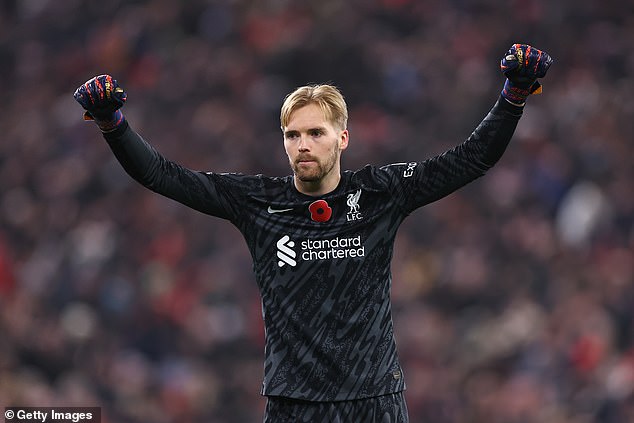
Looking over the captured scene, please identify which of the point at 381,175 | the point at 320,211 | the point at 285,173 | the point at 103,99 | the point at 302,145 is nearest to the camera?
the point at 103,99

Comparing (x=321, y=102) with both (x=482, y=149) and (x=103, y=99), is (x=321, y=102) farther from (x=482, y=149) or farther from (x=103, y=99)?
(x=103, y=99)

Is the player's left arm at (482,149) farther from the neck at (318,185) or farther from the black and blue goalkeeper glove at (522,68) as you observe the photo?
the neck at (318,185)

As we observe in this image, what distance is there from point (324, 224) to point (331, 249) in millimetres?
111

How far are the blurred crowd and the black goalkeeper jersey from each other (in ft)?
15.4

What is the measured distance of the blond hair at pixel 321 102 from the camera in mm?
4805

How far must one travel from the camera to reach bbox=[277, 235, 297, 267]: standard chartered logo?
4.79 m

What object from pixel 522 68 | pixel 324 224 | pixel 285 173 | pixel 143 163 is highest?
pixel 285 173

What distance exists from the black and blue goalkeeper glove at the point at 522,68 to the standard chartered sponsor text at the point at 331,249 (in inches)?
31.1

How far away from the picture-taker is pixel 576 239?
34.5 ft

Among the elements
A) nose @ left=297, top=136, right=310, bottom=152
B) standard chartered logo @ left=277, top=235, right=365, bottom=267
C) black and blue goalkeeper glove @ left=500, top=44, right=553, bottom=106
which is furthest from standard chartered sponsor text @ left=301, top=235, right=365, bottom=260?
black and blue goalkeeper glove @ left=500, top=44, right=553, bottom=106

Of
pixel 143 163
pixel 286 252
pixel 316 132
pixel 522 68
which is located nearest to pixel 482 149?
pixel 522 68

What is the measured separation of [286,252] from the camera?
480 centimetres

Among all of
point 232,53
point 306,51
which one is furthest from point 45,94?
point 306,51

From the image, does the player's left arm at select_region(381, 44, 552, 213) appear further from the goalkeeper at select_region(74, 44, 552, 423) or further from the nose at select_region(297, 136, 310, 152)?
the nose at select_region(297, 136, 310, 152)
